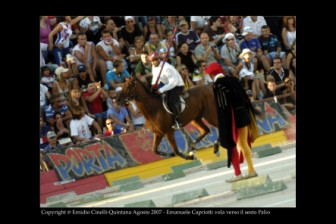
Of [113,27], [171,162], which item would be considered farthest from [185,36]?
[171,162]

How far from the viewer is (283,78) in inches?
1234

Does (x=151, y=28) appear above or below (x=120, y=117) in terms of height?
above

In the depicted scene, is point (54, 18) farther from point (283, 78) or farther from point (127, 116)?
point (283, 78)

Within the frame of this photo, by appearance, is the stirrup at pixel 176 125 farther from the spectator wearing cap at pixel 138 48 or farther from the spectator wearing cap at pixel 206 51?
the spectator wearing cap at pixel 206 51

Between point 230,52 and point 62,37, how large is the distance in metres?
4.10

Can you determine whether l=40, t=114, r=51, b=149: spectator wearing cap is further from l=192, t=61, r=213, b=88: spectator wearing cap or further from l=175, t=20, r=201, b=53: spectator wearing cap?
l=175, t=20, r=201, b=53: spectator wearing cap

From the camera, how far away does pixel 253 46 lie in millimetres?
31781

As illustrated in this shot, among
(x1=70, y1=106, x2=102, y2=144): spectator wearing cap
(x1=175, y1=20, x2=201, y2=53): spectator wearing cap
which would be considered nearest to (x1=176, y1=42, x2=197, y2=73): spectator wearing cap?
(x1=175, y1=20, x2=201, y2=53): spectator wearing cap

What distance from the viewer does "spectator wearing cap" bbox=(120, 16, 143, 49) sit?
30.5 metres

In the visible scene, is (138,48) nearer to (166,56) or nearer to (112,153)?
(166,56)

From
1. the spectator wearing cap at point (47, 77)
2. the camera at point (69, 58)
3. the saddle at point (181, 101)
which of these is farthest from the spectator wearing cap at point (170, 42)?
the spectator wearing cap at point (47, 77)

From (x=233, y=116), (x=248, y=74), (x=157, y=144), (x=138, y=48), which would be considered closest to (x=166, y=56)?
(x=157, y=144)

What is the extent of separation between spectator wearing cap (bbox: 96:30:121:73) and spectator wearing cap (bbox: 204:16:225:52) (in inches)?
94.3

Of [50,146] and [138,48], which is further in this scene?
[138,48]
